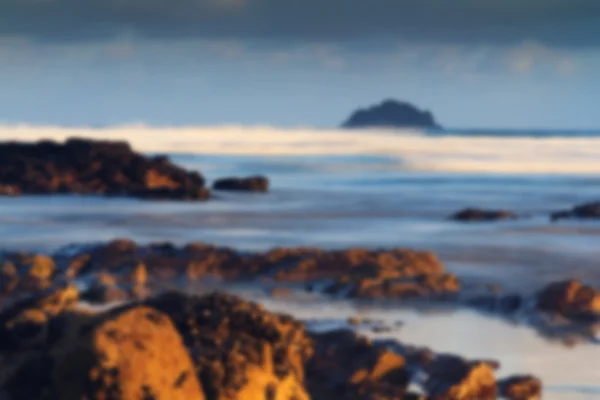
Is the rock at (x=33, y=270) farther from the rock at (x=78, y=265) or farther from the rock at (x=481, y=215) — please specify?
the rock at (x=481, y=215)

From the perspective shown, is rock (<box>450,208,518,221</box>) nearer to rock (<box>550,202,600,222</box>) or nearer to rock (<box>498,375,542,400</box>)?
rock (<box>550,202,600,222</box>)

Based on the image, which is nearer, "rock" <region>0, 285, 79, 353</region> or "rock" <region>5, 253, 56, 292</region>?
"rock" <region>0, 285, 79, 353</region>

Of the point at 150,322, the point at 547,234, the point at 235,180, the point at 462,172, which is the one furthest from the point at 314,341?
the point at 462,172

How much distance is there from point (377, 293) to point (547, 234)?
351 inches

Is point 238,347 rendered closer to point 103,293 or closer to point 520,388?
point 520,388

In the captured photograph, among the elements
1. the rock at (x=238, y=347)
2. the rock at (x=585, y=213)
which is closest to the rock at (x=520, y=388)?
the rock at (x=238, y=347)

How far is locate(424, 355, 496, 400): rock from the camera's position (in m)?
8.23

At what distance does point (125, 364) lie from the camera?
670 centimetres

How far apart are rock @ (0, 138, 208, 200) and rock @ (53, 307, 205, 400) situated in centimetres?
2204

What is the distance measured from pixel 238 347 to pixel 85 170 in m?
23.9

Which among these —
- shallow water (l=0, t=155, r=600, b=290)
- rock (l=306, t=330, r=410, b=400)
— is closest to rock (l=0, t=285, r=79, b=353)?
rock (l=306, t=330, r=410, b=400)

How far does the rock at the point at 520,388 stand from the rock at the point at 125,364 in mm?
2365

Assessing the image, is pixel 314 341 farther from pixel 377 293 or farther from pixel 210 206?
pixel 210 206

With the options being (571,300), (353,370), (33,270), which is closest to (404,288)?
(571,300)
